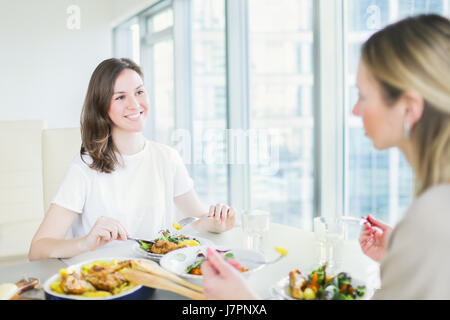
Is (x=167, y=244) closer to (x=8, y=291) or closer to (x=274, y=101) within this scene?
(x=8, y=291)

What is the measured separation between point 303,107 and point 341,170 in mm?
509

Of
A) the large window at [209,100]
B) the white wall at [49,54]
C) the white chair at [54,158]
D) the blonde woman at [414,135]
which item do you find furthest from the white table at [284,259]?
the white wall at [49,54]

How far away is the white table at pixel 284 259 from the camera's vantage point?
3.31ft

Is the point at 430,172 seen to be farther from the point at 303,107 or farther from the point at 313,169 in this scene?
the point at 303,107

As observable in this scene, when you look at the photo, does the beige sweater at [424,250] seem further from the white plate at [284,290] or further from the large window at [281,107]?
the large window at [281,107]

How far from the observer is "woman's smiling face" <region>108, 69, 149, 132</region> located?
166cm

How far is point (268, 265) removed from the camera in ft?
3.67

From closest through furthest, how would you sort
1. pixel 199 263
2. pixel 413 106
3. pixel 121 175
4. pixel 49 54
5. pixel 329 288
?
pixel 413 106
pixel 329 288
pixel 199 263
pixel 121 175
pixel 49 54

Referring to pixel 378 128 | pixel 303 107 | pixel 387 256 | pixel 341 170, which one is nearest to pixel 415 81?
pixel 378 128

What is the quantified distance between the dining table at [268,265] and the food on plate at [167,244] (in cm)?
4

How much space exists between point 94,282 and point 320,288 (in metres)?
0.48

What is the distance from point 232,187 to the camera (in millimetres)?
2922

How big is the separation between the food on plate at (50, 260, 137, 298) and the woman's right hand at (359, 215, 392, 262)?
1.92ft

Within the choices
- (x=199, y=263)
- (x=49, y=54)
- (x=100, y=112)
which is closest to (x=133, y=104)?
(x=100, y=112)
